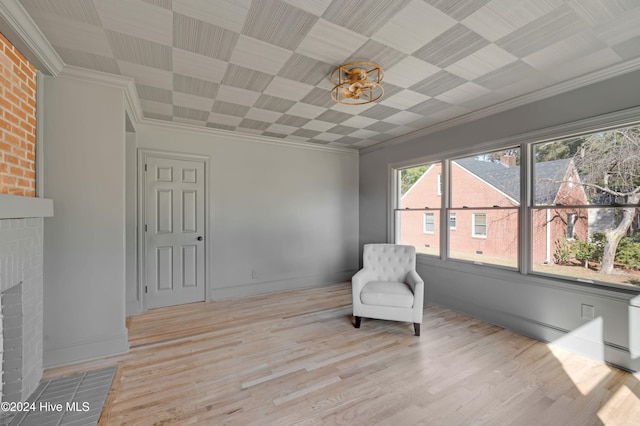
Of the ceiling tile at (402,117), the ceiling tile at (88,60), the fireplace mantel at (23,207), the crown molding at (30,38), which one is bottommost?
the fireplace mantel at (23,207)

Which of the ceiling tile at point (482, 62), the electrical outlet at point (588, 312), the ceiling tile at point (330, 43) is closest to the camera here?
the ceiling tile at point (330, 43)

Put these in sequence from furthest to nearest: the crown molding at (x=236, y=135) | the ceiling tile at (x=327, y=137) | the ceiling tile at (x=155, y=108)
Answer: the ceiling tile at (x=327, y=137) < the crown molding at (x=236, y=135) < the ceiling tile at (x=155, y=108)

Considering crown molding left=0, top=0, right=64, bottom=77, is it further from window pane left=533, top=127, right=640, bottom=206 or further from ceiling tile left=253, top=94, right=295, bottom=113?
window pane left=533, top=127, right=640, bottom=206

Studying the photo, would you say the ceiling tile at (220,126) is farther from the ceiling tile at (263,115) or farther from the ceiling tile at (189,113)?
the ceiling tile at (263,115)

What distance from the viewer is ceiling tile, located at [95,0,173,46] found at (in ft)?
5.43

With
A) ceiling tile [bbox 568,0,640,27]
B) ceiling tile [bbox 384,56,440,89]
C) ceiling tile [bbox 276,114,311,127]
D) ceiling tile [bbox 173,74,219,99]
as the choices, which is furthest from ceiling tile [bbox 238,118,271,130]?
ceiling tile [bbox 568,0,640,27]

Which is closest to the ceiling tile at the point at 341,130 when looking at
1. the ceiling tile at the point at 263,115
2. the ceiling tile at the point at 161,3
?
the ceiling tile at the point at 263,115

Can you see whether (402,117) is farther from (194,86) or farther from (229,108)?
(194,86)

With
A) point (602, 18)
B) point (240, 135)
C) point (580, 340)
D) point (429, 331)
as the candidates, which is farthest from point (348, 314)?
point (602, 18)

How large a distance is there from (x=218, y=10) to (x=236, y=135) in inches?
101

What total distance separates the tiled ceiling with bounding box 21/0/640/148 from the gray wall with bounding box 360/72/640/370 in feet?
0.87

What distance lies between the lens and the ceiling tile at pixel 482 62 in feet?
6.95

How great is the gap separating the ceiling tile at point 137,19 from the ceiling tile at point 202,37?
0.05 meters

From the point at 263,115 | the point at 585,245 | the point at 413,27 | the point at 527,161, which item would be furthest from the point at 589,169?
the point at 263,115
